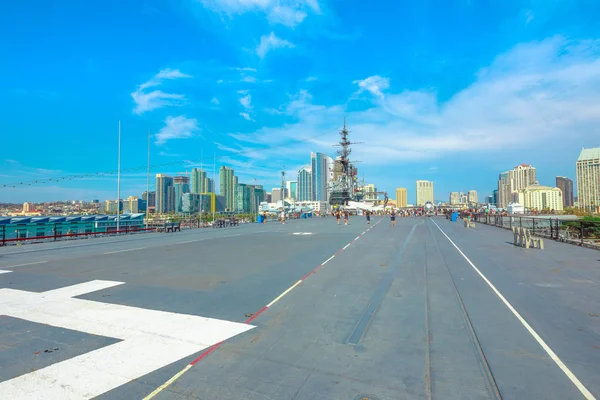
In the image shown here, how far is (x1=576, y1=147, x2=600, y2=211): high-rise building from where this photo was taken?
104562 millimetres

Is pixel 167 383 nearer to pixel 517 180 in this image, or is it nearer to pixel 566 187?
pixel 517 180

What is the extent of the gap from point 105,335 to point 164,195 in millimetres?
102820

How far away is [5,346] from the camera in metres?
4.30

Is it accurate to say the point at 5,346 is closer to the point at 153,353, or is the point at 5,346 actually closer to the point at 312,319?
the point at 153,353

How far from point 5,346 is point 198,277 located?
180 inches

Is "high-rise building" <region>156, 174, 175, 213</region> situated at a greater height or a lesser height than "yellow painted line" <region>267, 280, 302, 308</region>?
greater

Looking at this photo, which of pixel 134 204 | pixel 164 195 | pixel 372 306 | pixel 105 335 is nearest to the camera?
pixel 105 335

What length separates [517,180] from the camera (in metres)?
180

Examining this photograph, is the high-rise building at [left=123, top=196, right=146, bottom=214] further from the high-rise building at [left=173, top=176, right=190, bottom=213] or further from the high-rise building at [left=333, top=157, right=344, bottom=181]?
the high-rise building at [left=333, top=157, right=344, bottom=181]

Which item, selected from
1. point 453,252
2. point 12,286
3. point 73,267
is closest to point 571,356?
point 453,252

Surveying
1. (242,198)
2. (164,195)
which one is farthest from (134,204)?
(242,198)

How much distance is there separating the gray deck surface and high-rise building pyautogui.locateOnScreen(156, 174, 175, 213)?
9284cm

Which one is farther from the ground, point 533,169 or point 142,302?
point 533,169

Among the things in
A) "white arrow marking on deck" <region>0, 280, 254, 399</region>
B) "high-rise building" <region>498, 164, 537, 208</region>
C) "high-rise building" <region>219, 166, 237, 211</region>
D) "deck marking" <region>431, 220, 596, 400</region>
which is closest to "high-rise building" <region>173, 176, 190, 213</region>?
"high-rise building" <region>219, 166, 237, 211</region>
